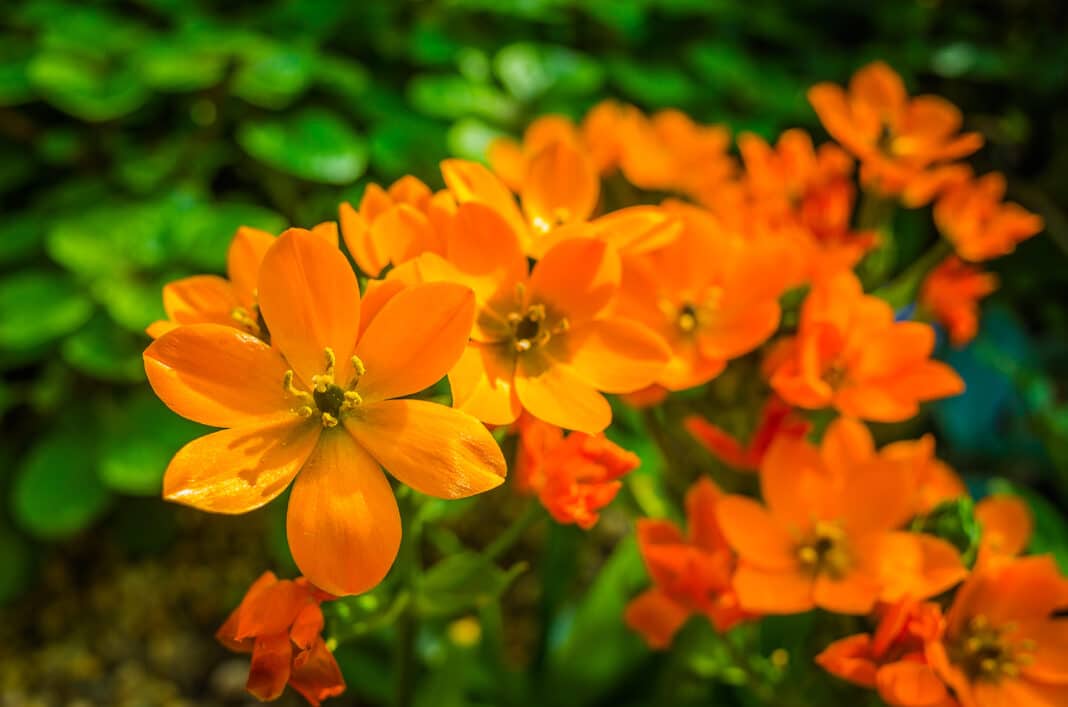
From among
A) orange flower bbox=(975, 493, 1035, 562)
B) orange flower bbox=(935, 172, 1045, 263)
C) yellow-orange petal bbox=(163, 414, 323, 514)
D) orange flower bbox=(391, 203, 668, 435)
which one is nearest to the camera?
yellow-orange petal bbox=(163, 414, 323, 514)

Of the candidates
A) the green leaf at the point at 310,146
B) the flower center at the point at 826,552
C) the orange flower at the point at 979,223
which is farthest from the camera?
the green leaf at the point at 310,146

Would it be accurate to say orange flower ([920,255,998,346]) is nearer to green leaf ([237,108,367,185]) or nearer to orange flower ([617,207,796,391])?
orange flower ([617,207,796,391])

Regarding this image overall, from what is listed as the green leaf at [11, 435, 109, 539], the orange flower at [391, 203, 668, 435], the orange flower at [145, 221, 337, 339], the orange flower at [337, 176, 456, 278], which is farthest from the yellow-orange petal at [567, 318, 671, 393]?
the green leaf at [11, 435, 109, 539]

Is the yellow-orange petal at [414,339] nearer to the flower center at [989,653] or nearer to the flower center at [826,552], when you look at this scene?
the flower center at [826,552]

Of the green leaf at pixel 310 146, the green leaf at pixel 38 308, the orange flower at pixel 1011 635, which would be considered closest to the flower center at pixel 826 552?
the orange flower at pixel 1011 635

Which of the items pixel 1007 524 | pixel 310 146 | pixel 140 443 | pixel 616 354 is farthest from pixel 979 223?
pixel 140 443

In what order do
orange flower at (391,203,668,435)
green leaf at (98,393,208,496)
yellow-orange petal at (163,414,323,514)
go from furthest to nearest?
green leaf at (98,393,208,496) < orange flower at (391,203,668,435) < yellow-orange petal at (163,414,323,514)

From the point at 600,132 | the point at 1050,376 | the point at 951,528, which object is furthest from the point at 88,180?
the point at 1050,376

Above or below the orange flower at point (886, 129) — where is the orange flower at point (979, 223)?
below
